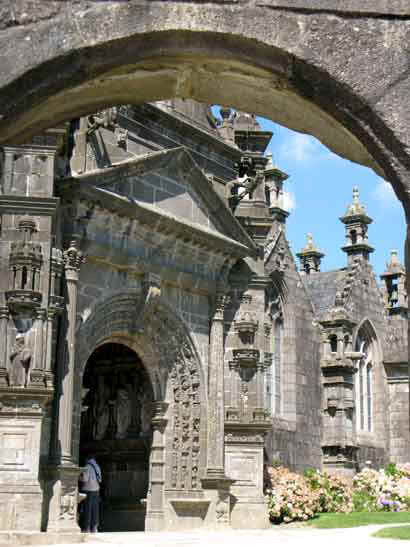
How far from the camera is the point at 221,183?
59.8ft

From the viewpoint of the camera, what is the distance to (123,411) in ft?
56.6

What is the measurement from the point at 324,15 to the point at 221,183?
46.7 ft

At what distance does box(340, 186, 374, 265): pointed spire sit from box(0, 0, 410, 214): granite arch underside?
80.2 ft

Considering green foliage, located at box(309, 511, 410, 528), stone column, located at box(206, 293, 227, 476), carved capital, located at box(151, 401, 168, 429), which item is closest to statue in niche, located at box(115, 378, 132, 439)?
carved capital, located at box(151, 401, 168, 429)

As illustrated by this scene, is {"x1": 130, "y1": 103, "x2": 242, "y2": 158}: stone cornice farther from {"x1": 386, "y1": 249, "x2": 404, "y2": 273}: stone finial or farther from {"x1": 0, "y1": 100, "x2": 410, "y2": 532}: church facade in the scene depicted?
{"x1": 386, "y1": 249, "x2": 404, "y2": 273}: stone finial

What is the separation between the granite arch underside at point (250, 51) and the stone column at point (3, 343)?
8.94 meters

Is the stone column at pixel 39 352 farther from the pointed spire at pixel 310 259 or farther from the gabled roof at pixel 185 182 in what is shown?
the pointed spire at pixel 310 259

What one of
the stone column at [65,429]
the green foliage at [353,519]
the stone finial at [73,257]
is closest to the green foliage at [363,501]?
the green foliage at [353,519]

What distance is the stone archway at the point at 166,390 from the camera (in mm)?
15844

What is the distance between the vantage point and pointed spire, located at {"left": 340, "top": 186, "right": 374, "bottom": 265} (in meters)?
28.6

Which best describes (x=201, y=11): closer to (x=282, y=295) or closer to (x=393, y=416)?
(x=282, y=295)

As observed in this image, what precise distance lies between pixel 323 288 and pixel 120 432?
1208cm

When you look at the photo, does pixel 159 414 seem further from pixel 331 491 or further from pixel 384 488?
pixel 384 488

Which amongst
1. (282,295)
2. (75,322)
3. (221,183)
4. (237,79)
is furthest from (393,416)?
(237,79)
